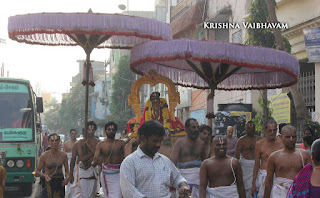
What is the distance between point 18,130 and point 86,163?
3687 millimetres

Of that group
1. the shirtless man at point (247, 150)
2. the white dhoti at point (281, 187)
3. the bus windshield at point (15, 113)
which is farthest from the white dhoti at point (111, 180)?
the bus windshield at point (15, 113)

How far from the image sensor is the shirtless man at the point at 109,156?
10.2 m

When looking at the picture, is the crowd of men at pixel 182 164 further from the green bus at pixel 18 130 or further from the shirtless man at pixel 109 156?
the green bus at pixel 18 130

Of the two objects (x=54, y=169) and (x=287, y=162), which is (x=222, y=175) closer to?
(x=287, y=162)

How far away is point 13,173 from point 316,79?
9160 millimetres

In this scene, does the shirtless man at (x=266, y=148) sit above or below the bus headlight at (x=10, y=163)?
above

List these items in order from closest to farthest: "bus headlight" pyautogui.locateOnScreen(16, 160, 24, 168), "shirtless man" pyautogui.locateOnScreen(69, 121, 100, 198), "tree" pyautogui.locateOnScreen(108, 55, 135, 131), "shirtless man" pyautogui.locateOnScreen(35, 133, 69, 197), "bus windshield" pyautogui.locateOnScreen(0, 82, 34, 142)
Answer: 1. "shirtless man" pyautogui.locateOnScreen(35, 133, 69, 197)
2. "shirtless man" pyautogui.locateOnScreen(69, 121, 100, 198)
3. "bus headlight" pyautogui.locateOnScreen(16, 160, 24, 168)
4. "bus windshield" pyautogui.locateOnScreen(0, 82, 34, 142)
5. "tree" pyautogui.locateOnScreen(108, 55, 135, 131)

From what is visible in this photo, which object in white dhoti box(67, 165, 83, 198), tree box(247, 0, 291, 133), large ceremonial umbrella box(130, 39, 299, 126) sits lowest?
white dhoti box(67, 165, 83, 198)

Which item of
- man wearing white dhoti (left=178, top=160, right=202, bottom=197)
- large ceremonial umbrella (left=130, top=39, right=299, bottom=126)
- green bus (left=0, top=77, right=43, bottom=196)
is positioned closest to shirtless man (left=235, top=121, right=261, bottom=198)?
large ceremonial umbrella (left=130, top=39, right=299, bottom=126)

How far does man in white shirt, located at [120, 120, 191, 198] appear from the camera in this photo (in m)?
4.61

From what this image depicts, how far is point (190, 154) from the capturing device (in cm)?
918

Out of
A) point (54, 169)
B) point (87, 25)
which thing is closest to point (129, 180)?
point (87, 25)

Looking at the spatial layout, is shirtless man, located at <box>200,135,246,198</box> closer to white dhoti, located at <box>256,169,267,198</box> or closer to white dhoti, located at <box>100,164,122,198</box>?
white dhoti, located at <box>256,169,267,198</box>

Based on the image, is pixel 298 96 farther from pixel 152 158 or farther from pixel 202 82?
pixel 152 158
